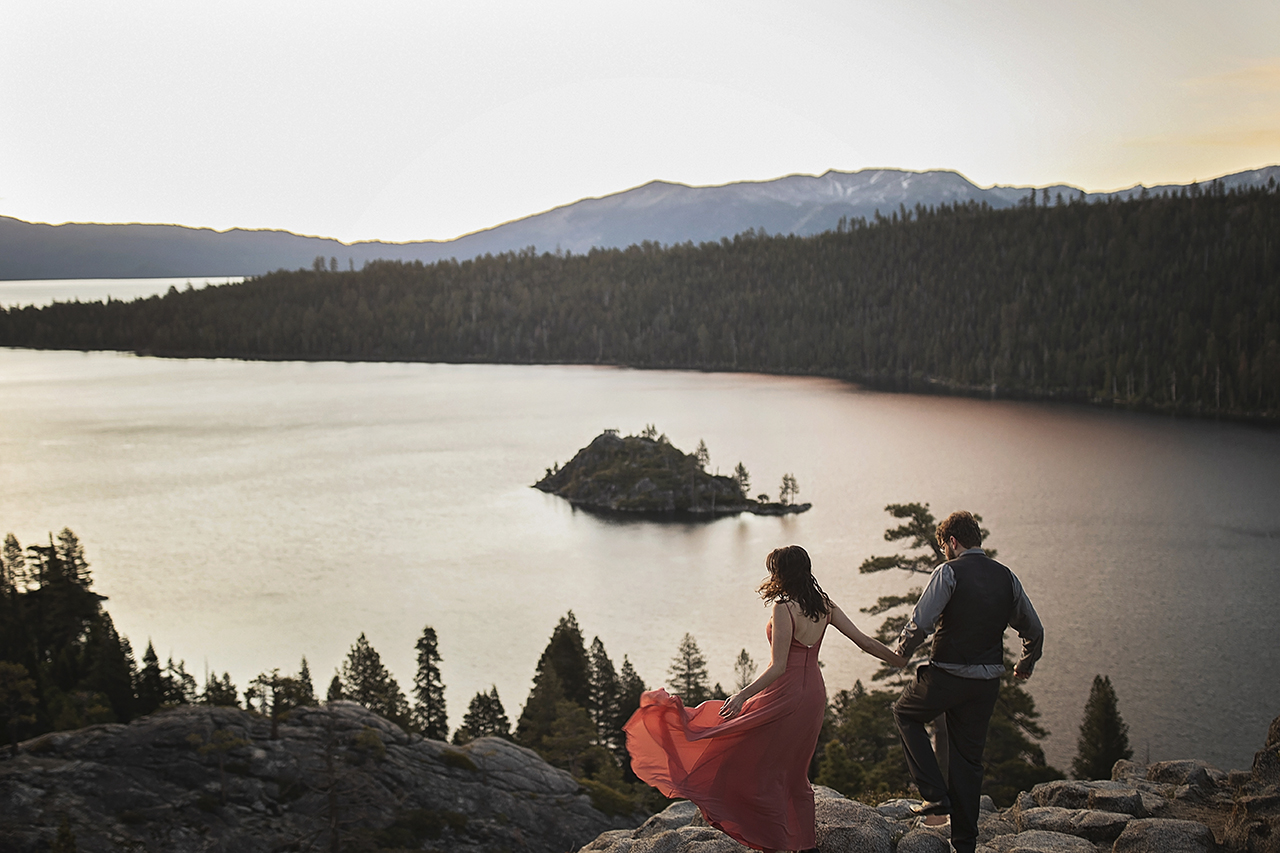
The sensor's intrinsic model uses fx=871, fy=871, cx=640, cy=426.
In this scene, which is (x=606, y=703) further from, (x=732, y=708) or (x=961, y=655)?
(x=961, y=655)

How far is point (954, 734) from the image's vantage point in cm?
711

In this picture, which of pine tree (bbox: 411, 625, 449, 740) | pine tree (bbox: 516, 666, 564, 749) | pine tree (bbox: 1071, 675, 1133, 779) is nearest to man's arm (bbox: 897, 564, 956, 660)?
pine tree (bbox: 1071, 675, 1133, 779)

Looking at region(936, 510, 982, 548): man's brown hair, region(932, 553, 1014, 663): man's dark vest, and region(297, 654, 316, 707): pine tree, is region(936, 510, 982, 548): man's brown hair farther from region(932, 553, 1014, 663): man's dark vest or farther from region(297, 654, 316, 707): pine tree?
region(297, 654, 316, 707): pine tree

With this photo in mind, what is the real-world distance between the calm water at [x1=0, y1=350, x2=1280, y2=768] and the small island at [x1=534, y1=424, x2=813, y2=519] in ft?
10.2

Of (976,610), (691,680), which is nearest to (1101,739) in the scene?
(691,680)

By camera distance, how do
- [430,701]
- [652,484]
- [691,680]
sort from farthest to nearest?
[652,484] < [691,680] < [430,701]

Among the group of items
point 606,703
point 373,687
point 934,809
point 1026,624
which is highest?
point 1026,624

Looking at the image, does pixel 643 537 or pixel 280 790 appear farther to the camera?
pixel 643 537

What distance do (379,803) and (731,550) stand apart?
155ft

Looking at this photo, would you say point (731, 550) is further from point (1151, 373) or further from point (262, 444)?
point (1151, 373)

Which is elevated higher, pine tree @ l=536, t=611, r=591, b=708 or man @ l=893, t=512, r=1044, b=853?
man @ l=893, t=512, r=1044, b=853

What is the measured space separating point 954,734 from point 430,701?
3367 centimetres

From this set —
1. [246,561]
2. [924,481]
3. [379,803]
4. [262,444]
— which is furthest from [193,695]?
[262,444]

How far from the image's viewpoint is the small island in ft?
268
